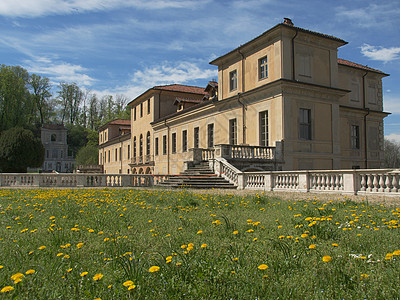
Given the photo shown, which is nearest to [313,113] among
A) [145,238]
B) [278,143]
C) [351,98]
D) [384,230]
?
[278,143]

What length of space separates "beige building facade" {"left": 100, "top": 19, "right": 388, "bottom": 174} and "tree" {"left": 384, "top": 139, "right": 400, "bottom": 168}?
2170 inches

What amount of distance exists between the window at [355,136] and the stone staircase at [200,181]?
14749 mm

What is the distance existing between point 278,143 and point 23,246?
19014 mm

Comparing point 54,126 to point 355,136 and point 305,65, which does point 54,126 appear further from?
point 305,65

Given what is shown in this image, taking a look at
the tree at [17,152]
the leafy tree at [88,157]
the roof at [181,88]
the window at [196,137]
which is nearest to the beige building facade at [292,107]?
the window at [196,137]

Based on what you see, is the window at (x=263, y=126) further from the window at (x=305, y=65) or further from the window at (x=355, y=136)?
the window at (x=355, y=136)

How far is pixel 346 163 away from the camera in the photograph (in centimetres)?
2784

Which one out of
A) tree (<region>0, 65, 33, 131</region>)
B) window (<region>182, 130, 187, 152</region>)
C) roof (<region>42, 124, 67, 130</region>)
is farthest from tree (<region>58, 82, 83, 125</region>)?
window (<region>182, 130, 187, 152</region>)

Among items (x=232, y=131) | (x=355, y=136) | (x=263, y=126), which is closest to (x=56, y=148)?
(x=232, y=131)

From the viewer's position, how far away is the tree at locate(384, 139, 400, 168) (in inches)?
3120

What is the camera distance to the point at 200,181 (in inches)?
757

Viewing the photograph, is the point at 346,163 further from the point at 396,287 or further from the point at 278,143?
the point at 396,287

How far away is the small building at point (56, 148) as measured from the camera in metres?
87.4

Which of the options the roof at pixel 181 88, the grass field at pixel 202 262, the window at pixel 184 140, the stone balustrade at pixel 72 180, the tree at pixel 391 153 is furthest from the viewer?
the tree at pixel 391 153
